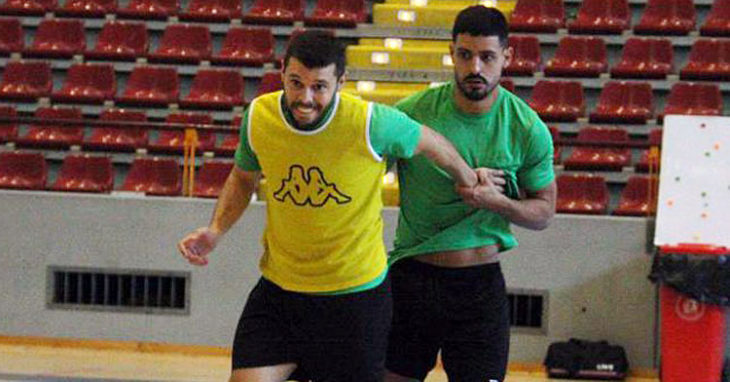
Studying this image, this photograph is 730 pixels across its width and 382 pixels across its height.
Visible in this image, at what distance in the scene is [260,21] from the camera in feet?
45.4

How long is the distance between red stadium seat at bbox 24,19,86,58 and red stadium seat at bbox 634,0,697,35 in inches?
210

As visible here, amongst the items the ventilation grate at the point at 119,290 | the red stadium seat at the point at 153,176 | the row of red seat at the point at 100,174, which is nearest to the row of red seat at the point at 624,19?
the row of red seat at the point at 100,174

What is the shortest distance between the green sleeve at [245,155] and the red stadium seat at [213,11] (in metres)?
9.66

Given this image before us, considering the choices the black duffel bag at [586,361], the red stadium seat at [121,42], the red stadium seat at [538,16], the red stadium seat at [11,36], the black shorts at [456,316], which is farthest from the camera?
the red stadium seat at [11,36]

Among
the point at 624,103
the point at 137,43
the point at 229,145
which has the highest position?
the point at 137,43

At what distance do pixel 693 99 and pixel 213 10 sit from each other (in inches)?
188

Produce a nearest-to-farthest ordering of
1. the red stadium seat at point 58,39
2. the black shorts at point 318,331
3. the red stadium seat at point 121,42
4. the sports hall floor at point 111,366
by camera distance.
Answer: the black shorts at point 318,331 → the sports hall floor at point 111,366 → the red stadium seat at point 121,42 → the red stadium seat at point 58,39

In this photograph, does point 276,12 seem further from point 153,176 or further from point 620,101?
point 620,101

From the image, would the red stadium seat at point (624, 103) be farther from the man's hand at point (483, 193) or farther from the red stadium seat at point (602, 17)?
the man's hand at point (483, 193)

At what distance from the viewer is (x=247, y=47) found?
13547 millimetres

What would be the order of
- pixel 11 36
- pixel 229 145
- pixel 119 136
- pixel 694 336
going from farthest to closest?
pixel 11 36 → pixel 119 136 → pixel 229 145 → pixel 694 336

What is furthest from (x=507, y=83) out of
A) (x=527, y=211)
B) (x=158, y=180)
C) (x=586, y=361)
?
(x=527, y=211)

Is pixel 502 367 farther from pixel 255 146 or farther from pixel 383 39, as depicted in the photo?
A: pixel 383 39

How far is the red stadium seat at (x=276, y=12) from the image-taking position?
13797mm
